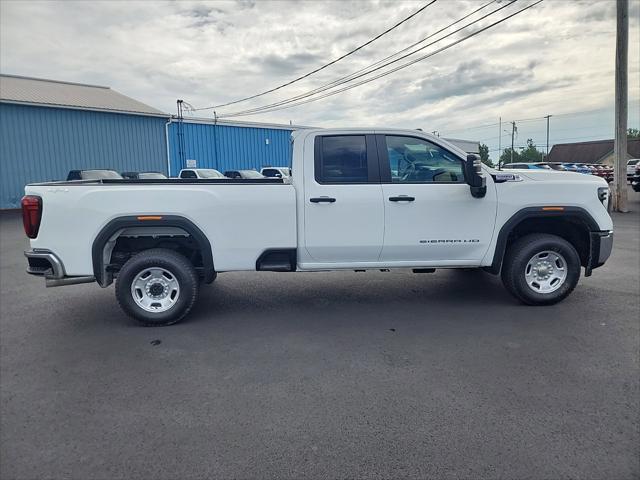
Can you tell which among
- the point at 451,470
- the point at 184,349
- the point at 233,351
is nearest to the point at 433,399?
the point at 451,470

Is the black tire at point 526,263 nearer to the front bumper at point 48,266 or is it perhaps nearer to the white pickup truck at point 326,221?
the white pickup truck at point 326,221

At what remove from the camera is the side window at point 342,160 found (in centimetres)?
524

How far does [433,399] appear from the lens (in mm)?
3383

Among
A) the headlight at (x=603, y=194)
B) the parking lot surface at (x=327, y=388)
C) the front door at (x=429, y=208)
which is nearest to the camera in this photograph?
the parking lot surface at (x=327, y=388)

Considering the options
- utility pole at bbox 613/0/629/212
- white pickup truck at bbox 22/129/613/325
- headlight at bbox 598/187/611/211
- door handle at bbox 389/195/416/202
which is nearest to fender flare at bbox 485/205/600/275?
white pickup truck at bbox 22/129/613/325

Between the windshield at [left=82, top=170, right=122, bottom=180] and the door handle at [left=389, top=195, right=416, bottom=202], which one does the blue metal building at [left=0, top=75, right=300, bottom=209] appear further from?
the door handle at [left=389, top=195, right=416, bottom=202]

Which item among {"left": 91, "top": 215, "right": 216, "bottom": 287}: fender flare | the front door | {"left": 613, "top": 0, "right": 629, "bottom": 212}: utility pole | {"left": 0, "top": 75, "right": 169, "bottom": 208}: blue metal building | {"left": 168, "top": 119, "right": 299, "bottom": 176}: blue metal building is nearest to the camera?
{"left": 91, "top": 215, "right": 216, "bottom": 287}: fender flare

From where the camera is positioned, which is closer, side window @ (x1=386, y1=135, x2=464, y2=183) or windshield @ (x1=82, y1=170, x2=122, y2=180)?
side window @ (x1=386, y1=135, x2=464, y2=183)

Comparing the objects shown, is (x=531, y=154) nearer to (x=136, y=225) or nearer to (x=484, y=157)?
(x=484, y=157)

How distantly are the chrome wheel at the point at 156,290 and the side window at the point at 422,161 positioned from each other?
2873mm

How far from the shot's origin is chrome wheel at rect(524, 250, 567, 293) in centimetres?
554

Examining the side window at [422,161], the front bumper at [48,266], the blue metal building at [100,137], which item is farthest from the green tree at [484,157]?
the blue metal building at [100,137]

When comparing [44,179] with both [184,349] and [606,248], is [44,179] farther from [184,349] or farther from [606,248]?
[606,248]

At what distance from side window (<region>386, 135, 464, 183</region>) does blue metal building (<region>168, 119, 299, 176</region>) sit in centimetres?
2232
